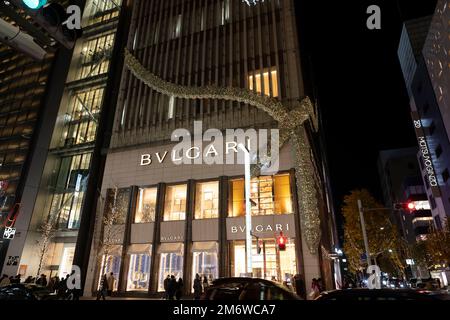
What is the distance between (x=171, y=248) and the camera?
25062 mm

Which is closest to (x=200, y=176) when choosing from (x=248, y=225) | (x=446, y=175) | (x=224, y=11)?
(x=248, y=225)

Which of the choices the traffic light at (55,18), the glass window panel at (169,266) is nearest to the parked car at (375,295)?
the traffic light at (55,18)

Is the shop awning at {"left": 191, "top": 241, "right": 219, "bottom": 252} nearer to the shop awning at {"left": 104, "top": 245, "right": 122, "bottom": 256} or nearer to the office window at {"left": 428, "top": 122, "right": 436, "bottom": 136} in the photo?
the shop awning at {"left": 104, "top": 245, "right": 122, "bottom": 256}

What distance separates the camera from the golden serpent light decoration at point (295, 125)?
2253cm

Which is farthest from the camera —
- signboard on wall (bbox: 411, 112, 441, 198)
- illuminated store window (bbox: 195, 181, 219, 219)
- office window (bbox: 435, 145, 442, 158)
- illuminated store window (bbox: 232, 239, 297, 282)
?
signboard on wall (bbox: 411, 112, 441, 198)

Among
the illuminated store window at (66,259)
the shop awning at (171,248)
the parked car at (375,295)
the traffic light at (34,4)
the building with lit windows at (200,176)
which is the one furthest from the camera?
the illuminated store window at (66,259)

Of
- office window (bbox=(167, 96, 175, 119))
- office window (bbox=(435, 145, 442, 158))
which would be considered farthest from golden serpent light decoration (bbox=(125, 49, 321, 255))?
office window (bbox=(435, 145, 442, 158))

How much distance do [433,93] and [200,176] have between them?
138ft

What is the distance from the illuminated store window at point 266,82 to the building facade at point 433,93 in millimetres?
28545

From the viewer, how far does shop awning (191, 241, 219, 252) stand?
2392 centimetres

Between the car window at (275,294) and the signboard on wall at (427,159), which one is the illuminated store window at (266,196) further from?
the signboard on wall at (427,159)

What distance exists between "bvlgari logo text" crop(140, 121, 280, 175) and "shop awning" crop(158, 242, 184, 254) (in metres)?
7.25

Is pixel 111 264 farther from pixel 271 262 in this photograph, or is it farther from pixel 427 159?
pixel 427 159
